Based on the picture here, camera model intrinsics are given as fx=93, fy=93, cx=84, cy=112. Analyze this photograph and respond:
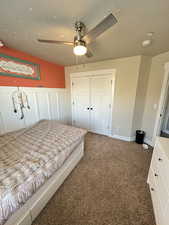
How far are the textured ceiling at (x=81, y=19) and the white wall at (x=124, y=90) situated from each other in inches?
27.6

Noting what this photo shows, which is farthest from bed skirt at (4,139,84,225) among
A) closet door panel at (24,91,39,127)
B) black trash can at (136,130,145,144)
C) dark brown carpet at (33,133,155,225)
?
black trash can at (136,130,145,144)

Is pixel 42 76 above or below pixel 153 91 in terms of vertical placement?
above

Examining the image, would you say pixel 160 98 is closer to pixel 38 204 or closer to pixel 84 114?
pixel 84 114

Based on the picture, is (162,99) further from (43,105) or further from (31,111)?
(31,111)

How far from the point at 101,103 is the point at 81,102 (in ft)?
2.63

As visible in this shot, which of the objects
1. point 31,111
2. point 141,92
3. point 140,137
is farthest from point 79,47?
point 140,137

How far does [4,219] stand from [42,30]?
7.56 ft

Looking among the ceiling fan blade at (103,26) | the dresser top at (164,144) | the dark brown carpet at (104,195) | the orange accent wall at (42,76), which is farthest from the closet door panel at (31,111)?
the dresser top at (164,144)

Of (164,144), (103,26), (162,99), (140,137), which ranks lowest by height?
(140,137)

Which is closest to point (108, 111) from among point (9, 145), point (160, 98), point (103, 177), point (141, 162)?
point (160, 98)

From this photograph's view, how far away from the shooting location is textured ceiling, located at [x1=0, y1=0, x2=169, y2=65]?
1038mm

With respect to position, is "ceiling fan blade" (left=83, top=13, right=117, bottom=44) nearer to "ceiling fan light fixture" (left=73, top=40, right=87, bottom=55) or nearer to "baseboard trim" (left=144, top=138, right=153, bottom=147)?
"ceiling fan light fixture" (left=73, top=40, right=87, bottom=55)

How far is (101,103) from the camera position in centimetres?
317

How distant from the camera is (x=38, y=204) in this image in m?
1.14
